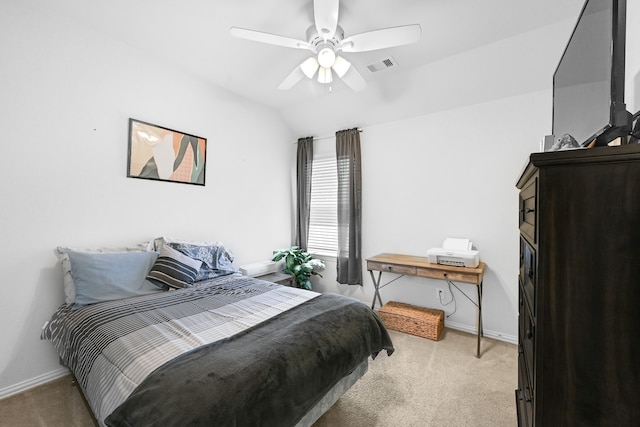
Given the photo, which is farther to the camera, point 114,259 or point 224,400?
point 114,259

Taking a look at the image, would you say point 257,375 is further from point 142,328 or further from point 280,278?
point 280,278

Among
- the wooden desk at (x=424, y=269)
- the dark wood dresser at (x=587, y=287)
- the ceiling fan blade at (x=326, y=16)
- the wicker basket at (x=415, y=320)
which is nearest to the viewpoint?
the dark wood dresser at (x=587, y=287)

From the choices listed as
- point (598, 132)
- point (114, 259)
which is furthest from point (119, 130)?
point (598, 132)

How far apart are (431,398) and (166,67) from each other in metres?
3.87

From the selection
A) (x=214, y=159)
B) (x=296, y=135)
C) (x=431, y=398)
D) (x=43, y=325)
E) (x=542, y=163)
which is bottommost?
(x=431, y=398)

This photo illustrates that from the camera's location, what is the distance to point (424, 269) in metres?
2.80

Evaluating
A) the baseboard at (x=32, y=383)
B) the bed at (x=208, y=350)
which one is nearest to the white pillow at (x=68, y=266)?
the bed at (x=208, y=350)

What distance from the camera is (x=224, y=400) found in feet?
3.47

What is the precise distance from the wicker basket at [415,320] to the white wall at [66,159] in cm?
236

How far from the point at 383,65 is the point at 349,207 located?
5.83 feet

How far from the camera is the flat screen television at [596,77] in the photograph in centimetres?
84

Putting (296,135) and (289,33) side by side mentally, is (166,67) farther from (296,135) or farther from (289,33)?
(296,135)

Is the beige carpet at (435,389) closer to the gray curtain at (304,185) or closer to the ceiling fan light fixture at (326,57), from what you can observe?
the gray curtain at (304,185)

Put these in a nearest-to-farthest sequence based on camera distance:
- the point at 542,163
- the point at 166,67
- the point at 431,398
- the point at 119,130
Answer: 1. the point at 542,163
2. the point at 431,398
3. the point at 119,130
4. the point at 166,67
